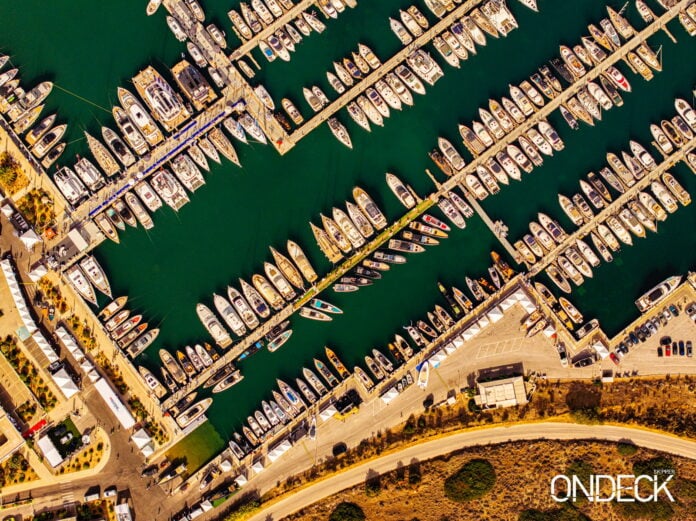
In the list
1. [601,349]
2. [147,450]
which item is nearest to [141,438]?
[147,450]

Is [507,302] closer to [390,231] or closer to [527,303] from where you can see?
[527,303]

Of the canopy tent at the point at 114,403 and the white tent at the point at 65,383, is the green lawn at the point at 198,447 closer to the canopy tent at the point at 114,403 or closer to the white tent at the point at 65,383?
the canopy tent at the point at 114,403

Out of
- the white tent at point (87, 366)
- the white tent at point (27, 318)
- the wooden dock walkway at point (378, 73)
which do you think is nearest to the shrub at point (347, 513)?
the white tent at point (87, 366)

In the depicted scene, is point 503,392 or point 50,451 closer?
point 50,451

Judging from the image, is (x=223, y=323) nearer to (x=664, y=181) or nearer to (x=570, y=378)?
(x=570, y=378)

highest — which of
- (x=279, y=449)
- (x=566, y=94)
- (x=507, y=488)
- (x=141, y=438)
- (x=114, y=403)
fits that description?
(x=114, y=403)

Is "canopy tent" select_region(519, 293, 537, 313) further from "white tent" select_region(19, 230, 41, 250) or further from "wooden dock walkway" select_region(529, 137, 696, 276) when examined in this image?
"white tent" select_region(19, 230, 41, 250)

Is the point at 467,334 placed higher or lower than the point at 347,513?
higher
